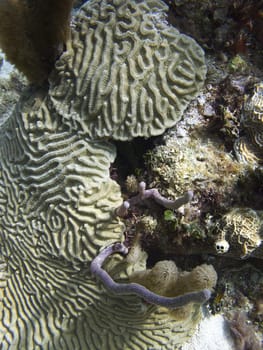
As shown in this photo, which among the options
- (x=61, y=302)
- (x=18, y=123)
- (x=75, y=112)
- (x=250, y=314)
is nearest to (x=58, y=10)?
(x=75, y=112)

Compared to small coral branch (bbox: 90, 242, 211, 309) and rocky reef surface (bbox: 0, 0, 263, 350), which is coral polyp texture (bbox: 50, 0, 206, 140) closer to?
rocky reef surface (bbox: 0, 0, 263, 350)

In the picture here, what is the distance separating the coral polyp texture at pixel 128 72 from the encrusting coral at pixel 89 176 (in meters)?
0.01

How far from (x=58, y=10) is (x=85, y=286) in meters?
3.11

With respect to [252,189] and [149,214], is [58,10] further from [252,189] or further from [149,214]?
[252,189]

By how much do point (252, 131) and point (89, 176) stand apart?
1.97m

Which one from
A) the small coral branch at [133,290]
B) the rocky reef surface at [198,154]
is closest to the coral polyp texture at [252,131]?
the rocky reef surface at [198,154]

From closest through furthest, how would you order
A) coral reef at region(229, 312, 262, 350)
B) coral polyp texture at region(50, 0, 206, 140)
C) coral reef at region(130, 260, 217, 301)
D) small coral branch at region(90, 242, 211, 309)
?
small coral branch at region(90, 242, 211, 309) → coral reef at region(130, 260, 217, 301) → coral polyp texture at region(50, 0, 206, 140) → coral reef at region(229, 312, 262, 350)

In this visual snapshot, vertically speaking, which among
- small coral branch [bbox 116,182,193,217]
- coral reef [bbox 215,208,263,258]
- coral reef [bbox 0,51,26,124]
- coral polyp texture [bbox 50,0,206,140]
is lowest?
coral reef [bbox 215,208,263,258]

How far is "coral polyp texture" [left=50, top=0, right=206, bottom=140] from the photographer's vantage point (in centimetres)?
344

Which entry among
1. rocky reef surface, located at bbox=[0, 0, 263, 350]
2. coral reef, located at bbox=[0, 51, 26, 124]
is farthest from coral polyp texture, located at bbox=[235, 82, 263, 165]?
coral reef, located at bbox=[0, 51, 26, 124]

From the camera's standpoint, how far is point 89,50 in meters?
3.55

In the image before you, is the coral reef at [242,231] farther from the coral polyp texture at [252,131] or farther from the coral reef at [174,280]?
the coral polyp texture at [252,131]

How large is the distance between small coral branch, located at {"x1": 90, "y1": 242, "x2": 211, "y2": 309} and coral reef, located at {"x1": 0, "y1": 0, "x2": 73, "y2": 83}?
232 centimetres

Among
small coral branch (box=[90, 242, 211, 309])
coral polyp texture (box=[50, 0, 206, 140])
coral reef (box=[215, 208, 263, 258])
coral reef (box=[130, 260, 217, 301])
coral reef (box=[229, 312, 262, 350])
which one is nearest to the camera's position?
small coral branch (box=[90, 242, 211, 309])
